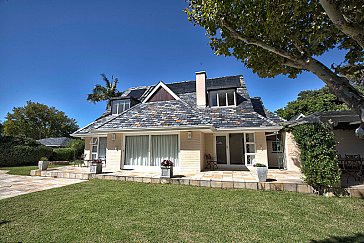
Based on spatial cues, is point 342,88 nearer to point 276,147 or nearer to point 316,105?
point 276,147

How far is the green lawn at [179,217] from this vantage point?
3.69 meters

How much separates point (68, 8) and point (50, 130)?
50.4 meters

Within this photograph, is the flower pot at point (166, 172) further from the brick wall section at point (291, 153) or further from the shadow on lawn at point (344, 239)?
the brick wall section at point (291, 153)

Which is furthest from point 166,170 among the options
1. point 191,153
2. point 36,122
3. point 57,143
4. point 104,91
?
point 36,122

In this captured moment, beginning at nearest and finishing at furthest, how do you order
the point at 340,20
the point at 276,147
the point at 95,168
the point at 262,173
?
the point at 340,20
the point at 262,173
the point at 95,168
the point at 276,147

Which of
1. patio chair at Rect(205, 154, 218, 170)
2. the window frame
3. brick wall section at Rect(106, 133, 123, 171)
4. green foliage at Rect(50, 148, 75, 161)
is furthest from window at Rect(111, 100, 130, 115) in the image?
green foliage at Rect(50, 148, 75, 161)

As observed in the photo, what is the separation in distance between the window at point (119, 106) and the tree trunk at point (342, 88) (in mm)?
15474

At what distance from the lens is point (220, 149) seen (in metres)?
13.2

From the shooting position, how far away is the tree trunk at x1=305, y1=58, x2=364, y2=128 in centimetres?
483

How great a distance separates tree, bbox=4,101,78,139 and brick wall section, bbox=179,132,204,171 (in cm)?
4196

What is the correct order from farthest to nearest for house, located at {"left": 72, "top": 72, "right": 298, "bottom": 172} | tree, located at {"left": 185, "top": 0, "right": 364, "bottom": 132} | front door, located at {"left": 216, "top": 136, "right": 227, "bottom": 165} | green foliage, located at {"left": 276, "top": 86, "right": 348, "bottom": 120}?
green foliage, located at {"left": 276, "top": 86, "right": 348, "bottom": 120}
front door, located at {"left": 216, "top": 136, "right": 227, "bottom": 165}
house, located at {"left": 72, "top": 72, "right": 298, "bottom": 172}
tree, located at {"left": 185, "top": 0, "right": 364, "bottom": 132}

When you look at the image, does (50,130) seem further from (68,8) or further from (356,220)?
(356,220)

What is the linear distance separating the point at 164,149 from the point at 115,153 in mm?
Result: 3853

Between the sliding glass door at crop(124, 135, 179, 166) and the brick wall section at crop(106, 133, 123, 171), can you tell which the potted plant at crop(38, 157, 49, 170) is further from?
the sliding glass door at crop(124, 135, 179, 166)
